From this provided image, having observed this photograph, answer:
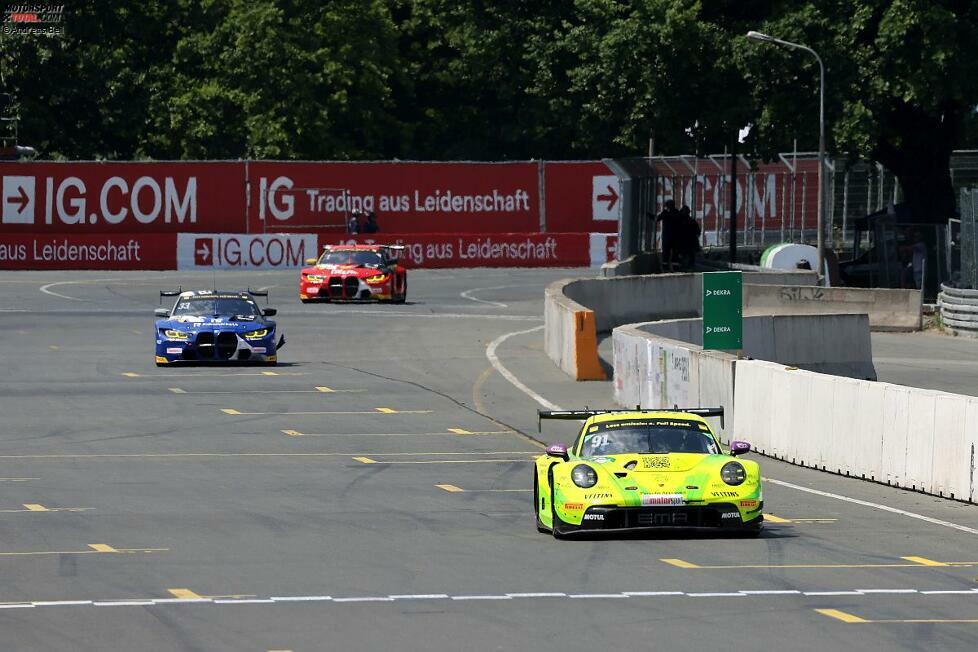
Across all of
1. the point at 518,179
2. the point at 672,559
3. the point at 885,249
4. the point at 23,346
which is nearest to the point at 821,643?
the point at 672,559

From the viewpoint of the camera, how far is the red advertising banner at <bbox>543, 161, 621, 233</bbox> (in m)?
67.1

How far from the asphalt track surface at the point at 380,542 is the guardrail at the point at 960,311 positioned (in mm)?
13915

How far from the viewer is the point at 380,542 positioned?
635 inches

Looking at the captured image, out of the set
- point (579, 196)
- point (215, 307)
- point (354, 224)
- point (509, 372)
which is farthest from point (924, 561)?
point (579, 196)

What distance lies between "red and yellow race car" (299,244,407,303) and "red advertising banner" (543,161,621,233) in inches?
702

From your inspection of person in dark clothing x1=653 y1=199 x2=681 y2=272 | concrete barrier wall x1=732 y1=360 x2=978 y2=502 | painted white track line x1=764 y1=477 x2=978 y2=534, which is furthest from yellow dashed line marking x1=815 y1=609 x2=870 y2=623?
person in dark clothing x1=653 y1=199 x2=681 y2=272

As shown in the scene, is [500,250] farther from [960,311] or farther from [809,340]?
[809,340]

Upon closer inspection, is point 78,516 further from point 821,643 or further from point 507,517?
point 821,643

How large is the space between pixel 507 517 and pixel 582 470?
1.63m

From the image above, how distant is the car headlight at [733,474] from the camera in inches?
647

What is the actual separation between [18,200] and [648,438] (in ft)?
161

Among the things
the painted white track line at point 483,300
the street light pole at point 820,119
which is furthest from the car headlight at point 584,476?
the street light pole at point 820,119

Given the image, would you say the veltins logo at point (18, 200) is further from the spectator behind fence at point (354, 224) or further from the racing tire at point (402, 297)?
the racing tire at point (402, 297)

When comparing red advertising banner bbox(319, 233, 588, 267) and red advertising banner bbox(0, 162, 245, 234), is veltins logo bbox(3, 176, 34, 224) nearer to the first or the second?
red advertising banner bbox(0, 162, 245, 234)
